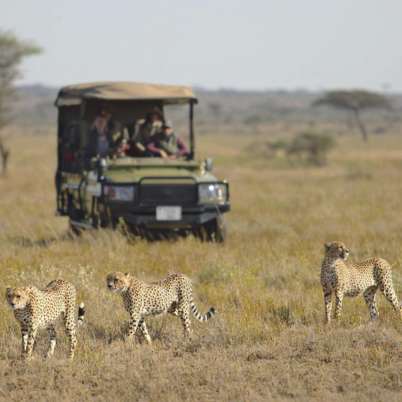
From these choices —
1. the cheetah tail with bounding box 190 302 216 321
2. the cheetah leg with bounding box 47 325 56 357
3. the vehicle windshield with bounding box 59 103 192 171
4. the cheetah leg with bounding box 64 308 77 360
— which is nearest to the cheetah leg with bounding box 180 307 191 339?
the cheetah tail with bounding box 190 302 216 321

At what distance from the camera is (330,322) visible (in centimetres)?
816

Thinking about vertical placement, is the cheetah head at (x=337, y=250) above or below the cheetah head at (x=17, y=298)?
above

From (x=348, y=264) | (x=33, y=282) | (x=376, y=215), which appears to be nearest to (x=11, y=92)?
(x=376, y=215)

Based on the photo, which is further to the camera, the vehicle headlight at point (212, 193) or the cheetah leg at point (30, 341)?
the vehicle headlight at point (212, 193)

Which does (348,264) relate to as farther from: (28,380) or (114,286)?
(28,380)

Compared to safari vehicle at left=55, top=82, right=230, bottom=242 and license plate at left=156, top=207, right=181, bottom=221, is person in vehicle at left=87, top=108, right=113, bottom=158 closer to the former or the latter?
safari vehicle at left=55, top=82, right=230, bottom=242

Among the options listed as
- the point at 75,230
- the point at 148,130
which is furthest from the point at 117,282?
the point at 148,130

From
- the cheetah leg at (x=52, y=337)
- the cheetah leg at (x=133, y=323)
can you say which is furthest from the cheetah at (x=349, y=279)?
the cheetah leg at (x=52, y=337)

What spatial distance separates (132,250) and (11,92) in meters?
23.0

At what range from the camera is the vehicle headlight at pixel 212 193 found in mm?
13031

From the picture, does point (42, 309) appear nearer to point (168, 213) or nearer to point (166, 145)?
point (168, 213)

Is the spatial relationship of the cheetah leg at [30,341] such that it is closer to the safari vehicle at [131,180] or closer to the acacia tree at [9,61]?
the safari vehicle at [131,180]

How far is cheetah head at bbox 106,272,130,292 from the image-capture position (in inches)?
294

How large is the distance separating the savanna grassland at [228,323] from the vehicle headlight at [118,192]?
19.2 inches
